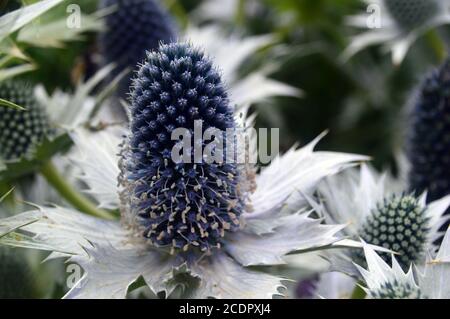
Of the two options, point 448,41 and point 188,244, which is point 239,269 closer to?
point 188,244

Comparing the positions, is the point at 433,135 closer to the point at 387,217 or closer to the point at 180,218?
the point at 387,217

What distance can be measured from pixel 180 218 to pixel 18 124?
50 cm

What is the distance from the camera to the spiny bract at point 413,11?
206cm

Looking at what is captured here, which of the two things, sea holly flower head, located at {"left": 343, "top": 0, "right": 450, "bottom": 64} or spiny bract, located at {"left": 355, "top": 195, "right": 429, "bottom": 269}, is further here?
sea holly flower head, located at {"left": 343, "top": 0, "right": 450, "bottom": 64}

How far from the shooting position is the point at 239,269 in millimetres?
1203

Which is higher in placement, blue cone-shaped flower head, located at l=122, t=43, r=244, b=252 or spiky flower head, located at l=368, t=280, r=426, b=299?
blue cone-shaped flower head, located at l=122, t=43, r=244, b=252

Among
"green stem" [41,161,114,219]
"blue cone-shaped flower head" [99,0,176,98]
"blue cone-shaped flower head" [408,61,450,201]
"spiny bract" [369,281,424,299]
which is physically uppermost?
"blue cone-shaped flower head" [99,0,176,98]

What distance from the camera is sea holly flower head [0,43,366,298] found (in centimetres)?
114

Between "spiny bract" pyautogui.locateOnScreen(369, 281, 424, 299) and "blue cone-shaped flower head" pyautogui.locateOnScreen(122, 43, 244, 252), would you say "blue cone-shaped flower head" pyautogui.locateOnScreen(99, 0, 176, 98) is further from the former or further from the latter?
"spiny bract" pyautogui.locateOnScreen(369, 281, 424, 299)

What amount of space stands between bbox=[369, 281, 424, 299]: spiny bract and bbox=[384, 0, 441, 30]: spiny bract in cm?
126

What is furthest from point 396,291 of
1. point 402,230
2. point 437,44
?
point 437,44

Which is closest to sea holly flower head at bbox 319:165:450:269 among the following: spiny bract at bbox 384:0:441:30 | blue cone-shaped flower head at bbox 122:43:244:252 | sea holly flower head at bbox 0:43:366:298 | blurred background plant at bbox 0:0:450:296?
sea holly flower head at bbox 0:43:366:298

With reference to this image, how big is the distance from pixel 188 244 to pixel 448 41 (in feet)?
4.62

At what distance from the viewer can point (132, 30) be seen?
1748 mm
